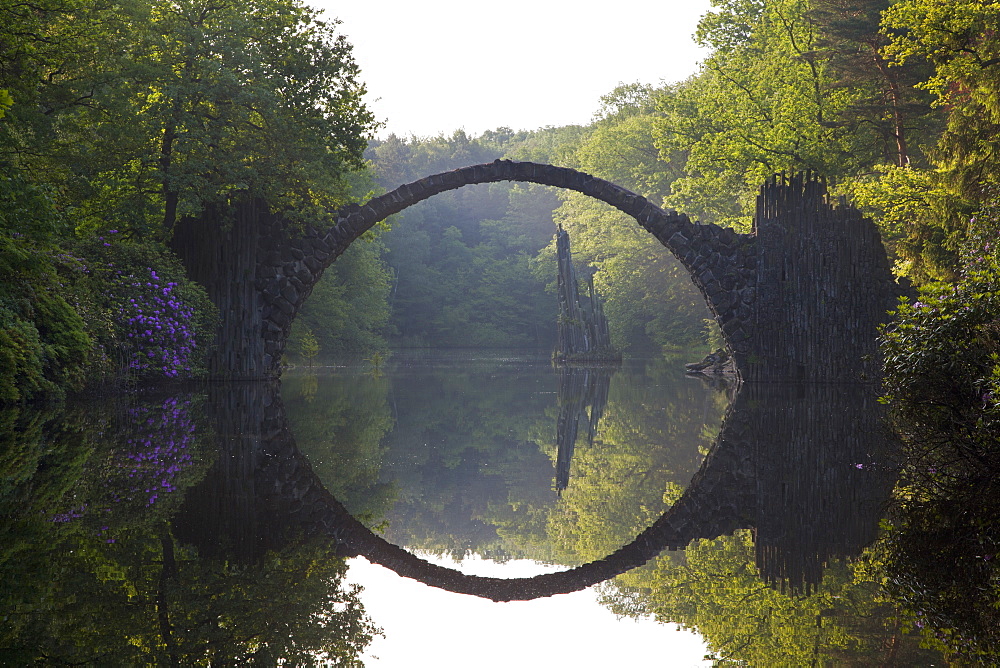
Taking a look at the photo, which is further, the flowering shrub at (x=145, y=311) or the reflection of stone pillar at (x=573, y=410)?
the flowering shrub at (x=145, y=311)

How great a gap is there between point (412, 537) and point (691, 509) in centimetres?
172

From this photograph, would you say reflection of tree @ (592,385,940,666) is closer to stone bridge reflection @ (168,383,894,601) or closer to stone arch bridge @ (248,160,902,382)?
stone bridge reflection @ (168,383,894,601)

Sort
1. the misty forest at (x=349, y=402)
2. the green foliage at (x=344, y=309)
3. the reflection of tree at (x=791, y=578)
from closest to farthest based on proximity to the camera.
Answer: the reflection of tree at (x=791, y=578) < the misty forest at (x=349, y=402) < the green foliage at (x=344, y=309)

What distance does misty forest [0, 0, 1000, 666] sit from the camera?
304 centimetres

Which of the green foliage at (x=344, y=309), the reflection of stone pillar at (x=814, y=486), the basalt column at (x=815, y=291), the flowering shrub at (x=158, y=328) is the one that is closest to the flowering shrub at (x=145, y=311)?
the flowering shrub at (x=158, y=328)

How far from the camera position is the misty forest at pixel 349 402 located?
9.96 ft

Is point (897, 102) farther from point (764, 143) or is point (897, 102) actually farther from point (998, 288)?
point (998, 288)

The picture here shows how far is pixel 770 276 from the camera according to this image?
16.4 meters

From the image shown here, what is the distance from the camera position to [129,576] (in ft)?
10.4

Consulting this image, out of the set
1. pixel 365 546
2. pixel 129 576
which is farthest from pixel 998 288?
pixel 129 576

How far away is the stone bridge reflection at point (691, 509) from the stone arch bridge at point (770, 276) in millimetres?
7745

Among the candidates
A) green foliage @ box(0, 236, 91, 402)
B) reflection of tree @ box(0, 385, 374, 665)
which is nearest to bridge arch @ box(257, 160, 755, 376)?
green foliage @ box(0, 236, 91, 402)

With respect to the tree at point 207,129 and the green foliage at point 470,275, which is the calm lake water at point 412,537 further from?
the green foliage at point 470,275

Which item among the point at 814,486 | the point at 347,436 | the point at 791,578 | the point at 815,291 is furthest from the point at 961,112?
the point at 791,578
